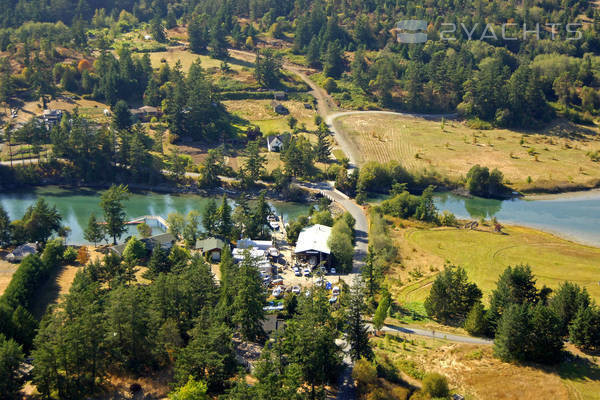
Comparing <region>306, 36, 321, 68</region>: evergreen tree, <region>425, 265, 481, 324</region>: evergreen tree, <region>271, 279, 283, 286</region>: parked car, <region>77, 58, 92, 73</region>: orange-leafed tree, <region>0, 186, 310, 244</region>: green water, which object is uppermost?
<region>306, 36, 321, 68</region>: evergreen tree

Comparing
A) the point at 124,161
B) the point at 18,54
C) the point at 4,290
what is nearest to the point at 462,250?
the point at 4,290

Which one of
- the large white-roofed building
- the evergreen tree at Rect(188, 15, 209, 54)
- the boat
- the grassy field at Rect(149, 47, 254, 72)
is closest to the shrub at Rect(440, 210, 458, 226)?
the large white-roofed building

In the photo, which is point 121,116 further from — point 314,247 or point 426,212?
point 426,212

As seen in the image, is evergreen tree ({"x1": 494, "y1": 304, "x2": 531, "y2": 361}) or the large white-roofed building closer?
evergreen tree ({"x1": 494, "y1": 304, "x2": 531, "y2": 361})

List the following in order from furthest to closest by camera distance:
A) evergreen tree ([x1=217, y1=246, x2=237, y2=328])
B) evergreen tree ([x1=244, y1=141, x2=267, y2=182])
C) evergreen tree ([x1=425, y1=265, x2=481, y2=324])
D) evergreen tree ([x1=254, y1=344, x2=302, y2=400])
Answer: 1. evergreen tree ([x1=244, y1=141, x2=267, y2=182])
2. evergreen tree ([x1=425, y1=265, x2=481, y2=324])
3. evergreen tree ([x1=217, y1=246, x2=237, y2=328])
4. evergreen tree ([x1=254, y1=344, x2=302, y2=400])

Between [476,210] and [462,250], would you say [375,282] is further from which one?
[476,210]

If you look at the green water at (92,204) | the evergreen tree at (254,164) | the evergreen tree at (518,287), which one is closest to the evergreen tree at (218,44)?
the evergreen tree at (254,164)

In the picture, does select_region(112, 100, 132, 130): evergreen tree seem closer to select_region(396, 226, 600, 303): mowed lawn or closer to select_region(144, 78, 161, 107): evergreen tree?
select_region(144, 78, 161, 107): evergreen tree
